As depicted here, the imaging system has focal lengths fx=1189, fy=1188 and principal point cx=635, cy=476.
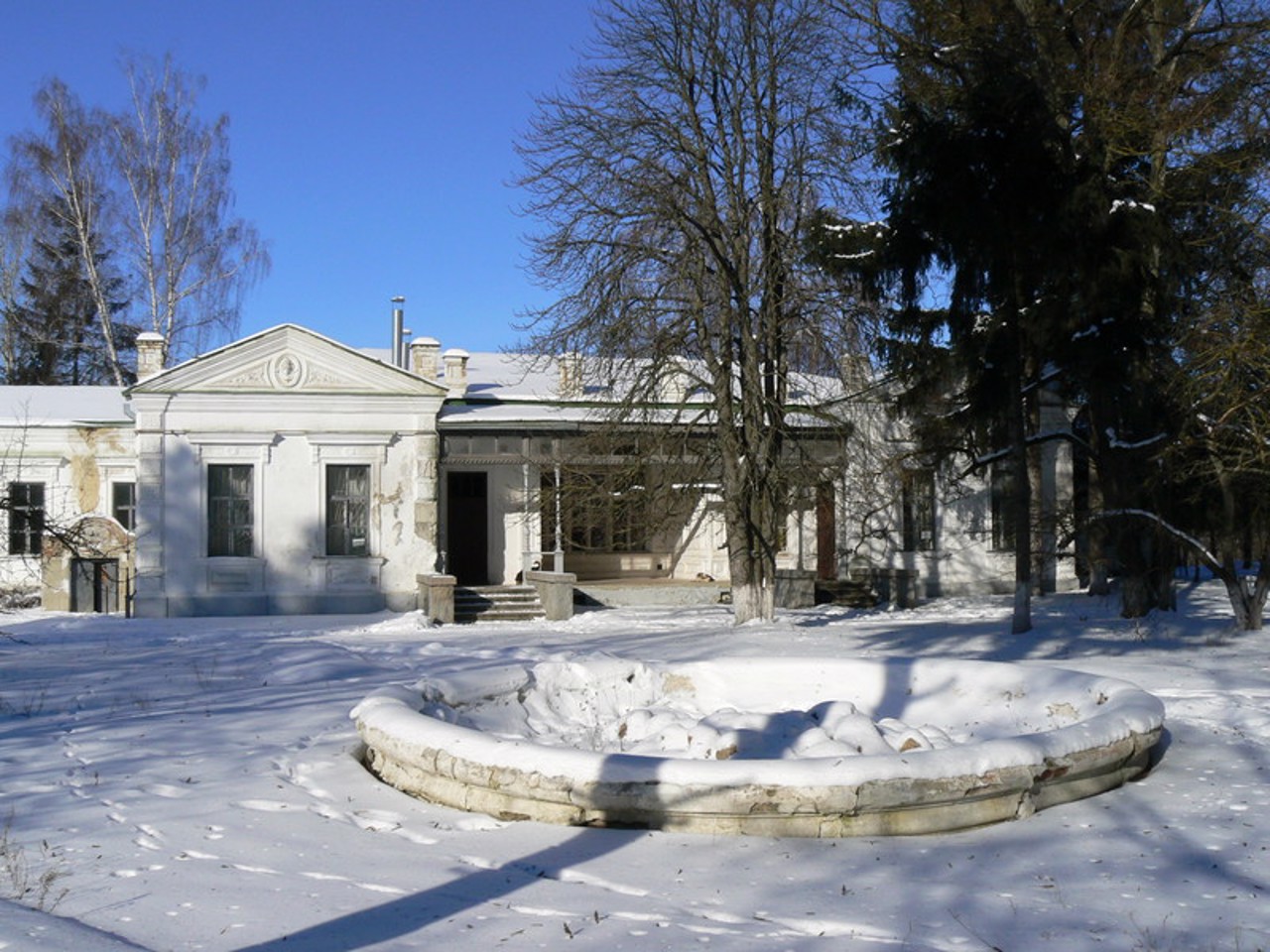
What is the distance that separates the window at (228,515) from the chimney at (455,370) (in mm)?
5030

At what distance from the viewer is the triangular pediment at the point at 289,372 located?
2241cm

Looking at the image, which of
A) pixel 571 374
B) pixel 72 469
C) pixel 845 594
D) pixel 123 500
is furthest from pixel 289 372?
pixel 845 594

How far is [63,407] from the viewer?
1096 inches

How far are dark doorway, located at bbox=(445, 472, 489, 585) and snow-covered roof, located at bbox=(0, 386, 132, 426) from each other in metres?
7.80

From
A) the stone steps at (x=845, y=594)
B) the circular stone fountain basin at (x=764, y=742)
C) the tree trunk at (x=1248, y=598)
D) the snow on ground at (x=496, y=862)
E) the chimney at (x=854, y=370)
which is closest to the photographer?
the snow on ground at (x=496, y=862)

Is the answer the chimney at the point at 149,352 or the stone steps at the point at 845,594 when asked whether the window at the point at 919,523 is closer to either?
the stone steps at the point at 845,594

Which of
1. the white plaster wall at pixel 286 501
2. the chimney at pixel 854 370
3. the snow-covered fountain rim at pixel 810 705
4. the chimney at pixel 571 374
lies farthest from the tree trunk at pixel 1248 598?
the white plaster wall at pixel 286 501

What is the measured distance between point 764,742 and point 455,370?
1874 cm

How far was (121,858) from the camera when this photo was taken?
5664mm

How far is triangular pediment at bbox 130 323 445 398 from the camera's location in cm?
2241

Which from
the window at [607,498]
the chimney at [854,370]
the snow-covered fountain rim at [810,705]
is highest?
the chimney at [854,370]

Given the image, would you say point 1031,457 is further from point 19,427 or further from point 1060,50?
point 19,427

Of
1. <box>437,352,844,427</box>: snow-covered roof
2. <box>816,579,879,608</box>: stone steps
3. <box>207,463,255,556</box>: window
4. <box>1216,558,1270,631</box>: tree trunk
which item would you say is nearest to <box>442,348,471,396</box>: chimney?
<box>437,352,844,427</box>: snow-covered roof

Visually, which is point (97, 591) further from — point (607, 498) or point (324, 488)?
point (607, 498)
